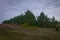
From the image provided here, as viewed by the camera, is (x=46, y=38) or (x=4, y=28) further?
(x=4, y=28)

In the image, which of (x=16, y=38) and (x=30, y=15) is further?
(x=30, y=15)

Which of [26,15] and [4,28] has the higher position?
[26,15]

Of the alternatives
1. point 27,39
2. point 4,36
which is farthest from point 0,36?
point 27,39

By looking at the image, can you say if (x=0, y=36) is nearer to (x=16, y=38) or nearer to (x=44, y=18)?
(x=16, y=38)

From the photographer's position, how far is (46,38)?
884 centimetres

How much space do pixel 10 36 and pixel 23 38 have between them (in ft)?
2.49

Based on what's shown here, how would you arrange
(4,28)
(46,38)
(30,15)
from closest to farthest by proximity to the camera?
(46,38)
(4,28)
(30,15)


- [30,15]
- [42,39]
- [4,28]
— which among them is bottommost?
[42,39]

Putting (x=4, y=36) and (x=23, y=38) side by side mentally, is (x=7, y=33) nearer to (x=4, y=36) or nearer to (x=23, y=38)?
(x=4, y=36)

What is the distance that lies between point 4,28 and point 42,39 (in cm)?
266

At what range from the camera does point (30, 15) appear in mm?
27766

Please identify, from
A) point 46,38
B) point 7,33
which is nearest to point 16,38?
point 7,33

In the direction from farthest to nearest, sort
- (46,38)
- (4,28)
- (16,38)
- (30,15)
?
(30,15)
(4,28)
(46,38)
(16,38)

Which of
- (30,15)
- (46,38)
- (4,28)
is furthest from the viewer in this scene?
(30,15)
